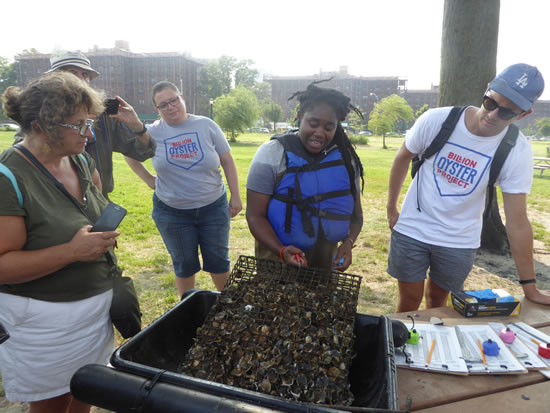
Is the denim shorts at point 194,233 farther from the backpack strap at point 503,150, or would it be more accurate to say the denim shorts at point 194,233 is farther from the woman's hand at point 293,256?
the backpack strap at point 503,150

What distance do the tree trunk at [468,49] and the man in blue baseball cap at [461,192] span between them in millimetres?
2910

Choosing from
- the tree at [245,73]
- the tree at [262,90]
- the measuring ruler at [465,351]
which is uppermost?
the tree at [245,73]

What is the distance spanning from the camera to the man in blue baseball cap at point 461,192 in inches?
82.1

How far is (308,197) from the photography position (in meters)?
2.05

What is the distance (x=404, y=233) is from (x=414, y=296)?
0.48 metres

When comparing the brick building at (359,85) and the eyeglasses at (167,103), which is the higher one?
the brick building at (359,85)

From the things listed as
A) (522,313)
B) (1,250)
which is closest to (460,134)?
(522,313)

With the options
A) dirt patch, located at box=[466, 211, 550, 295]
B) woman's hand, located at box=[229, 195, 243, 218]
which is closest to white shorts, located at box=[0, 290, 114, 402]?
woman's hand, located at box=[229, 195, 243, 218]

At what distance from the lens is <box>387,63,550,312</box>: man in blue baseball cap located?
82.1 inches

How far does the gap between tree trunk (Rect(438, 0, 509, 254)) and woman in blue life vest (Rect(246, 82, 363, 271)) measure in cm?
367

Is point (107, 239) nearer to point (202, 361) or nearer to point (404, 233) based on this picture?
point (202, 361)

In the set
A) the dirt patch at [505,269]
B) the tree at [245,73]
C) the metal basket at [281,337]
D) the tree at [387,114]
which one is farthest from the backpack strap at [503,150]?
the tree at [245,73]

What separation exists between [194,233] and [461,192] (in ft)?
7.37

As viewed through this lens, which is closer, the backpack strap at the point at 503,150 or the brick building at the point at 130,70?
the backpack strap at the point at 503,150
